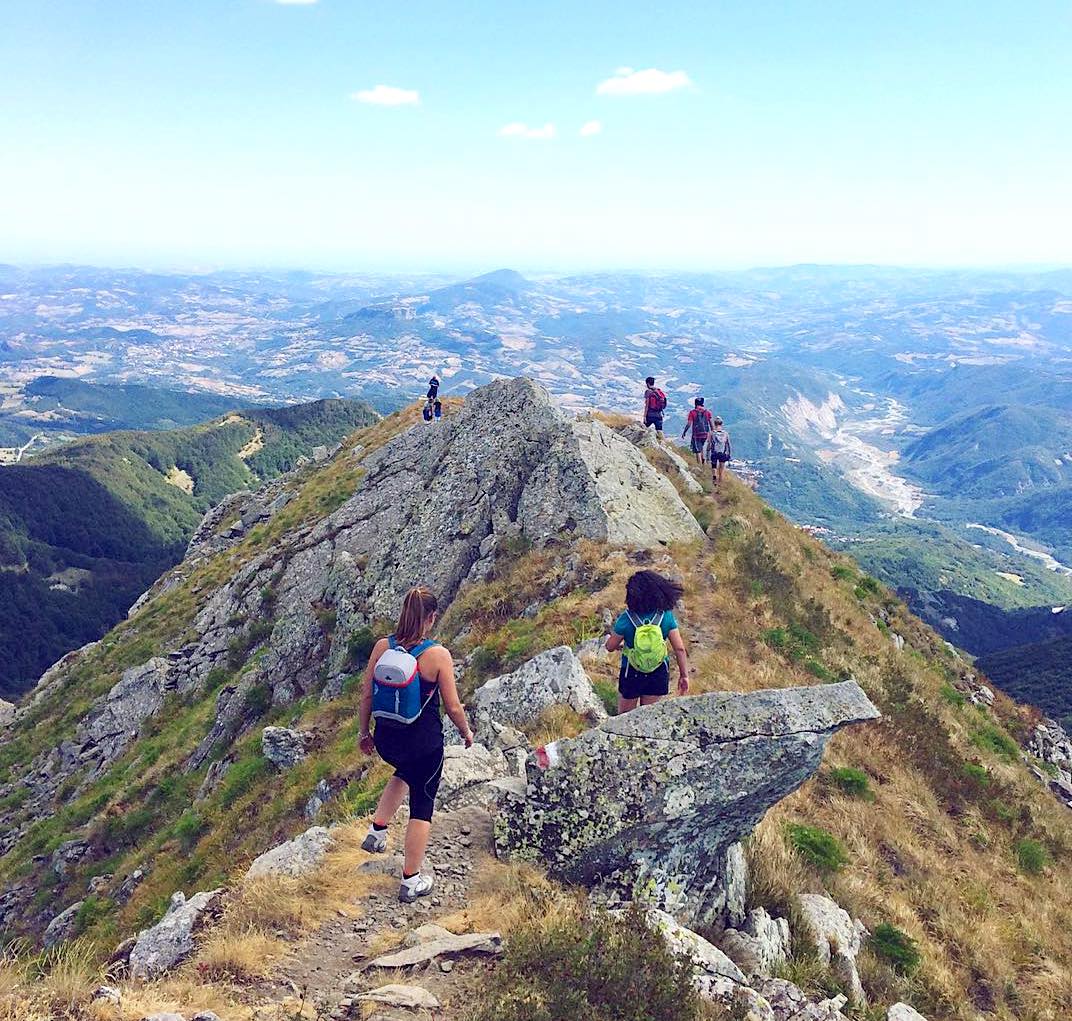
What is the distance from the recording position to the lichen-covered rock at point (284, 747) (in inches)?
801

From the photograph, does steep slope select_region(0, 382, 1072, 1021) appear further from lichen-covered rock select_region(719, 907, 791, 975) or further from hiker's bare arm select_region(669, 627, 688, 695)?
hiker's bare arm select_region(669, 627, 688, 695)

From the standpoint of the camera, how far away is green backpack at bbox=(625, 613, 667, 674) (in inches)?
444

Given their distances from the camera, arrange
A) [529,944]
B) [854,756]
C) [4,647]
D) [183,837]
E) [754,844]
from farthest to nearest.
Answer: [4,647] < [183,837] < [854,756] < [754,844] < [529,944]

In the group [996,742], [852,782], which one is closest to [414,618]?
[852,782]

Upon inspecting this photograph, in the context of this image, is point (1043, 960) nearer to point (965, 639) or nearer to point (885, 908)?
point (885, 908)

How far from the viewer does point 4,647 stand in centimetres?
15312

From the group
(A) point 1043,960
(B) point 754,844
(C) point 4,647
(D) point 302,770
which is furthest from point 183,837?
(C) point 4,647

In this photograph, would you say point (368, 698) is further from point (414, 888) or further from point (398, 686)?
point (414, 888)

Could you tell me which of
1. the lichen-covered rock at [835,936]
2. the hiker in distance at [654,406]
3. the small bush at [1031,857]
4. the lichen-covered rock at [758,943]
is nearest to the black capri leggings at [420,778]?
the lichen-covered rock at [758,943]

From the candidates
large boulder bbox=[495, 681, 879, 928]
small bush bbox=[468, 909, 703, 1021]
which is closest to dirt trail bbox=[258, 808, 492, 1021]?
small bush bbox=[468, 909, 703, 1021]

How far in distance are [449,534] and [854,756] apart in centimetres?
1906

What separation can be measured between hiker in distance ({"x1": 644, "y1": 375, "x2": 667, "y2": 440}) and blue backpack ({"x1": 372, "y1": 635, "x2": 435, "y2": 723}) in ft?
95.1

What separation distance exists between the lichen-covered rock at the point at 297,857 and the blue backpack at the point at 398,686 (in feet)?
9.79

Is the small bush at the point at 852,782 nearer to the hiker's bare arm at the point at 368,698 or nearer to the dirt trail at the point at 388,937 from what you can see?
the dirt trail at the point at 388,937
